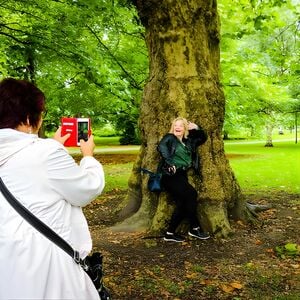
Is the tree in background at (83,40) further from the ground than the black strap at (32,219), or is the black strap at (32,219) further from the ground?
the tree in background at (83,40)

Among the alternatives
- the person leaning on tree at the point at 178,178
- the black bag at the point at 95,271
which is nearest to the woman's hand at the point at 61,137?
the black bag at the point at 95,271

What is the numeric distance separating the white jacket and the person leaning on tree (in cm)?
422

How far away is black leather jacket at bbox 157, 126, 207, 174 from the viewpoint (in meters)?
6.64

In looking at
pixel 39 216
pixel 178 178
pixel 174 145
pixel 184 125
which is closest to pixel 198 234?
pixel 178 178

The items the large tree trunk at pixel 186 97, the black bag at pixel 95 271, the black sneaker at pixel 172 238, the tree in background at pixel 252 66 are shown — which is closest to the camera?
the black bag at pixel 95 271

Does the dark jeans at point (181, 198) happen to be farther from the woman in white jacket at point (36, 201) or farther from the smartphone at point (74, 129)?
Result: the woman in white jacket at point (36, 201)

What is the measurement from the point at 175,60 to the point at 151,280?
3674 millimetres

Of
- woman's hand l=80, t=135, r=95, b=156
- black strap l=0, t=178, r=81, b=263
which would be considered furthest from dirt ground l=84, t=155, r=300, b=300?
black strap l=0, t=178, r=81, b=263

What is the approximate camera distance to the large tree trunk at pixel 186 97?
7.15 metres

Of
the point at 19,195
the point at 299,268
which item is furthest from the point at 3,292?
the point at 299,268

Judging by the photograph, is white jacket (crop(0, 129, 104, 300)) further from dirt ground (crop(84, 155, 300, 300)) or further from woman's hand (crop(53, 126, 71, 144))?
dirt ground (crop(84, 155, 300, 300))

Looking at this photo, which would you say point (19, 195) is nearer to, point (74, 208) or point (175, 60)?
point (74, 208)

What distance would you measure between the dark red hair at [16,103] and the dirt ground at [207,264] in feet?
9.50

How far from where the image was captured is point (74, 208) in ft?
8.22
